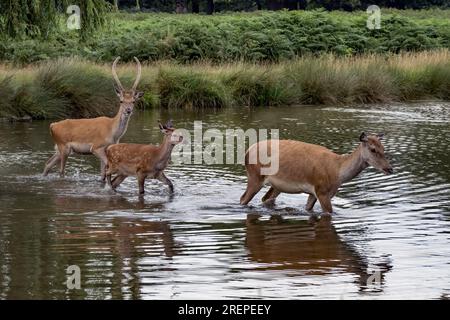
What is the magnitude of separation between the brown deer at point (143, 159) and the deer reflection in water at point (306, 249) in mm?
1930

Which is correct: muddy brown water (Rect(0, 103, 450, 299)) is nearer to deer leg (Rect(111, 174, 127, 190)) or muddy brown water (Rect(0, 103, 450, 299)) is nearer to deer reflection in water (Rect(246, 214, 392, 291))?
deer reflection in water (Rect(246, 214, 392, 291))

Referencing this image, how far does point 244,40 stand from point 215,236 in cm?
2304

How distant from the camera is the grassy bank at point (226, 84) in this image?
22969 mm

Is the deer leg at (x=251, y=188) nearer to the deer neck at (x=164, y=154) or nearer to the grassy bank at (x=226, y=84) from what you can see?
the deer neck at (x=164, y=154)

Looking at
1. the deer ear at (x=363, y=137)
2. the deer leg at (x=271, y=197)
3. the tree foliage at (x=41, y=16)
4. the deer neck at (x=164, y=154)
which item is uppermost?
the tree foliage at (x=41, y=16)

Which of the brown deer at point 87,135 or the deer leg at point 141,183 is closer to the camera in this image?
the deer leg at point 141,183

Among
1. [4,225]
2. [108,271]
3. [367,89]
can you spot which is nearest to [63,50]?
[367,89]

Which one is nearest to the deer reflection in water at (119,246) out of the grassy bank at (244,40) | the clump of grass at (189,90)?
the clump of grass at (189,90)

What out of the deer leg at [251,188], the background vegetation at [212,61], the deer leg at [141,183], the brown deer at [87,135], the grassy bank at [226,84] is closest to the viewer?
the deer leg at [251,188]

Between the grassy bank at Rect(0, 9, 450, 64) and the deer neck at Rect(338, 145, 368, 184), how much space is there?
1525 cm

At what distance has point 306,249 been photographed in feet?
35.3

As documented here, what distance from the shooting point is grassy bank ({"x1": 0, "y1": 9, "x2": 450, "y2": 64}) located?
30.8 metres

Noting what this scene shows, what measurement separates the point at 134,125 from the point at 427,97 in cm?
966

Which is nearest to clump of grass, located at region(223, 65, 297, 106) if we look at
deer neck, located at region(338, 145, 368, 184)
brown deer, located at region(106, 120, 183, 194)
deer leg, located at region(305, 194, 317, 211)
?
brown deer, located at region(106, 120, 183, 194)
